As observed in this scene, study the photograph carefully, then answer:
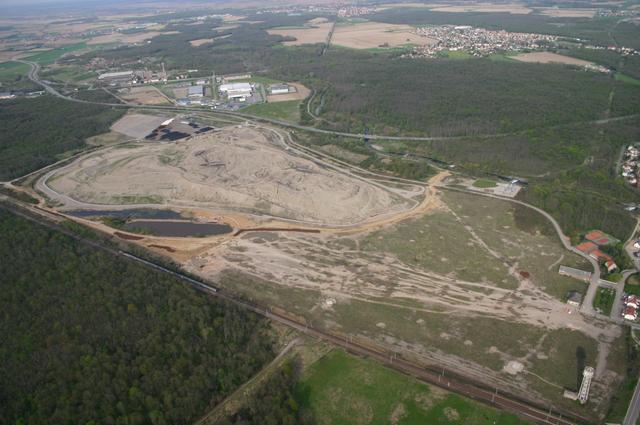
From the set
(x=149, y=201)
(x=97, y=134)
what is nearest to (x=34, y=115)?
(x=97, y=134)

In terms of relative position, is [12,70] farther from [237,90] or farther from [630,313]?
[630,313]

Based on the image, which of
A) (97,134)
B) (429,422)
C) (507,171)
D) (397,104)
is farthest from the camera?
(397,104)

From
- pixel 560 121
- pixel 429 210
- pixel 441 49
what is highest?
pixel 441 49

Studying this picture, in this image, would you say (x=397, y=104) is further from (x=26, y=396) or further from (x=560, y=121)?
(x=26, y=396)

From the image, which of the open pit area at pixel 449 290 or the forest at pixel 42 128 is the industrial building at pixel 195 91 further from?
the open pit area at pixel 449 290

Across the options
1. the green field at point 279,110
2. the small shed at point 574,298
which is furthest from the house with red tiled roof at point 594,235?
the green field at point 279,110

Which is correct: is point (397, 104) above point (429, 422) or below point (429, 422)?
above

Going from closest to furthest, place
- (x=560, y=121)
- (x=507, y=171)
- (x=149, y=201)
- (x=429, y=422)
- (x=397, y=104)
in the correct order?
(x=429, y=422) → (x=149, y=201) → (x=507, y=171) → (x=560, y=121) → (x=397, y=104)
